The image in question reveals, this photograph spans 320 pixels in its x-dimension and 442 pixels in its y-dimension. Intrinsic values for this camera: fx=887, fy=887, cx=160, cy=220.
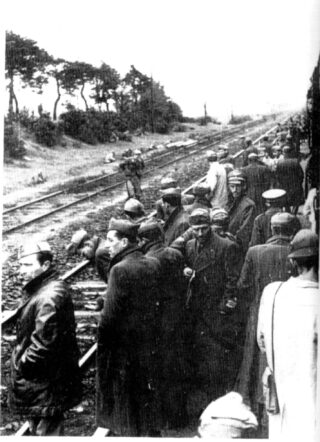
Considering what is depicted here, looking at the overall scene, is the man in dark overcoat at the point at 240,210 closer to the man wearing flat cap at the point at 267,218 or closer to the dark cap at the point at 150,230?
the man wearing flat cap at the point at 267,218

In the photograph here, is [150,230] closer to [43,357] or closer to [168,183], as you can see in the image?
[168,183]

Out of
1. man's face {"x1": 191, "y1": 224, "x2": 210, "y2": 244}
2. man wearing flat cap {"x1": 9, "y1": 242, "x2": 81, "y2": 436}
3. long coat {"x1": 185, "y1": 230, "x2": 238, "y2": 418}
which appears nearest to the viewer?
man wearing flat cap {"x1": 9, "y1": 242, "x2": 81, "y2": 436}

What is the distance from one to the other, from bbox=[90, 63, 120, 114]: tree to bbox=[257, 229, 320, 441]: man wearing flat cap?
1508mm

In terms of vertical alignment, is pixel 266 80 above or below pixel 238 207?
above

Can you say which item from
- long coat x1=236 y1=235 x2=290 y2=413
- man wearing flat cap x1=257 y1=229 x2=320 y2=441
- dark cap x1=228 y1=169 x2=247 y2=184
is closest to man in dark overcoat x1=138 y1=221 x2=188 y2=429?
long coat x1=236 y1=235 x2=290 y2=413

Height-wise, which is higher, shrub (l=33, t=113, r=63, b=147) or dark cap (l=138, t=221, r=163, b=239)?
shrub (l=33, t=113, r=63, b=147)

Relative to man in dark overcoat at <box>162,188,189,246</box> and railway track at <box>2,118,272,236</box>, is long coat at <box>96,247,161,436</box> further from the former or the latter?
railway track at <box>2,118,272,236</box>

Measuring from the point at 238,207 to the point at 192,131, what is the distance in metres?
0.58

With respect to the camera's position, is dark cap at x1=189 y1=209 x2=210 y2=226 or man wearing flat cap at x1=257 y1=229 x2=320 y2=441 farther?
dark cap at x1=189 y1=209 x2=210 y2=226

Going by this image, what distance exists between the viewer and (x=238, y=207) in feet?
18.2

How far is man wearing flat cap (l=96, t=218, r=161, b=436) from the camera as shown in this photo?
17.7 ft

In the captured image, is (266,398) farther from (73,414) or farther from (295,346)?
(73,414)

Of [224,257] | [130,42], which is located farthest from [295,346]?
[130,42]

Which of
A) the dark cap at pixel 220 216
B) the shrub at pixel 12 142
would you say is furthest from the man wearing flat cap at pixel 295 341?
the shrub at pixel 12 142
